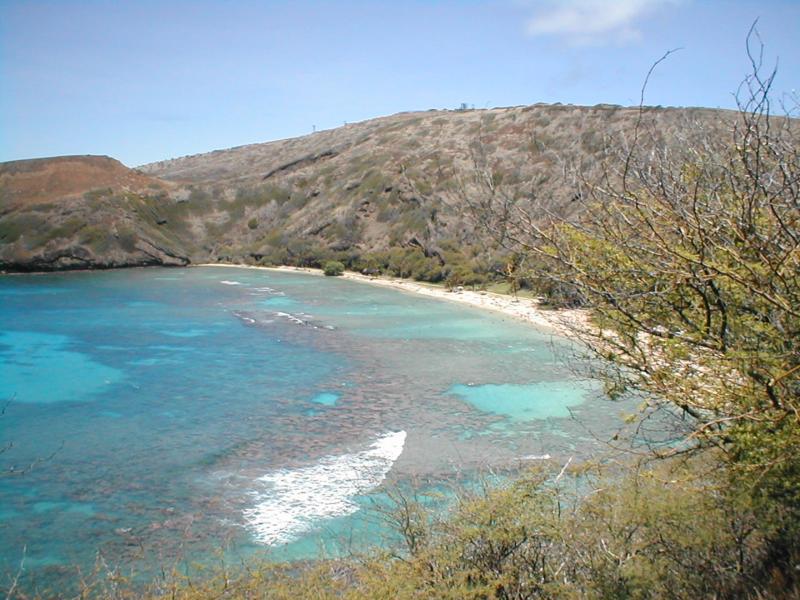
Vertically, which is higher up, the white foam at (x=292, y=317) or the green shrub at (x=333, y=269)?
the green shrub at (x=333, y=269)

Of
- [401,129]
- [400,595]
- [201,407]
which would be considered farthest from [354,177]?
[400,595]

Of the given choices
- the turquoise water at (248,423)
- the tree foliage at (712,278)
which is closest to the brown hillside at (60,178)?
the turquoise water at (248,423)

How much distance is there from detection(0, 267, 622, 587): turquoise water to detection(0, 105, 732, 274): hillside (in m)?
24.5

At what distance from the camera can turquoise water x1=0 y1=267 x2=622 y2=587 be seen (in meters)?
12.8

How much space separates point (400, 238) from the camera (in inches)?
2594

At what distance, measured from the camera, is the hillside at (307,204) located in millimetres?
63531

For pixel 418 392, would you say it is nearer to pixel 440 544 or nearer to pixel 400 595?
pixel 440 544

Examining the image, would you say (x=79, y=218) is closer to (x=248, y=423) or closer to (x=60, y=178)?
(x=60, y=178)

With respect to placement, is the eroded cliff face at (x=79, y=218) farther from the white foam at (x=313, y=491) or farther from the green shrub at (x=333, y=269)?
the white foam at (x=313, y=491)

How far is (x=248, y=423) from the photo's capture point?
1909 cm

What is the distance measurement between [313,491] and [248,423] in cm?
519

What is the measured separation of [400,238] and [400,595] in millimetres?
58716

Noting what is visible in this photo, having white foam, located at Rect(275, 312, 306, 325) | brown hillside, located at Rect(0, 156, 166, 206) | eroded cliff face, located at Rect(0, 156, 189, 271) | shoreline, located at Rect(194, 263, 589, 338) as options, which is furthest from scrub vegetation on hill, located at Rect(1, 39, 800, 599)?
brown hillside, located at Rect(0, 156, 166, 206)

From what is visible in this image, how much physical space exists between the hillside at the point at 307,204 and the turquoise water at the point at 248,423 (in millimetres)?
24491
